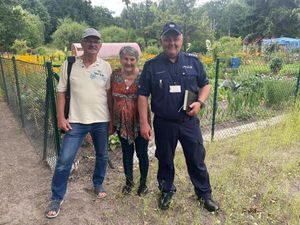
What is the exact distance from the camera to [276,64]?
10.1 metres

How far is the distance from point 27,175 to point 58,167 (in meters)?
1.34

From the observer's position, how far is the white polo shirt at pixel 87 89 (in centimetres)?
294

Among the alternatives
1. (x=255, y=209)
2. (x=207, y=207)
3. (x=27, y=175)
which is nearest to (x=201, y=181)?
(x=207, y=207)

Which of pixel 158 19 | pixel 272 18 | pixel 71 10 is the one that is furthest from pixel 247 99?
pixel 71 10

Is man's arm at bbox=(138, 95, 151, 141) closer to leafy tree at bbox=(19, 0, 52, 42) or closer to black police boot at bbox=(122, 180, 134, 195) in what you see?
black police boot at bbox=(122, 180, 134, 195)

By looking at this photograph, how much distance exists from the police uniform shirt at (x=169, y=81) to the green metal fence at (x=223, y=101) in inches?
58.0

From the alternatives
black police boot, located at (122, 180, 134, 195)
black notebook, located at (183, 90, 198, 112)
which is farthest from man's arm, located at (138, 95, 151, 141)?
black police boot, located at (122, 180, 134, 195)

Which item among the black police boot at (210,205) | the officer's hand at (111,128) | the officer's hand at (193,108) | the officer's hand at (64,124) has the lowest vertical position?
the black police boot at (210,205)

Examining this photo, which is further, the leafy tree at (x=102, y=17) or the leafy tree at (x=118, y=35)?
the leafy tree at (x=102, y=17)

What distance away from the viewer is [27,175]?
4145 millimetres

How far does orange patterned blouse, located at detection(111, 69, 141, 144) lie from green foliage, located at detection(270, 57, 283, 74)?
7773 millimetres

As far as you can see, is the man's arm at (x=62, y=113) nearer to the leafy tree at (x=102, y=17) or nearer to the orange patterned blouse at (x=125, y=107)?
the orange patterned blouse at (x=125, y=107)

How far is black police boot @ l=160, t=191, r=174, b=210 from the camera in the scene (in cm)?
327

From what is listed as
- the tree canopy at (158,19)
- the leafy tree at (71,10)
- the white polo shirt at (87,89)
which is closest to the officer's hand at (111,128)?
the white polo shirt at (87,89)
